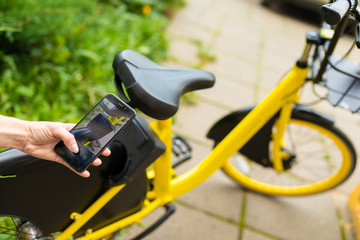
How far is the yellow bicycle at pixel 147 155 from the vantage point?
120cm

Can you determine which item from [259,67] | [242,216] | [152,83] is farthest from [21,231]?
[259,67]

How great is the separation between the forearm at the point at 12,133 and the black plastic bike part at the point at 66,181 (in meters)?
0.04

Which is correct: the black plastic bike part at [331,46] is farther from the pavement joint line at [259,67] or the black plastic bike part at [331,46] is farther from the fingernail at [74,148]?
the pavement joint line at [259,67]

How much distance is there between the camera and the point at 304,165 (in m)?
2.68

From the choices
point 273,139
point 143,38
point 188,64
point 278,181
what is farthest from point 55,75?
point 278,181

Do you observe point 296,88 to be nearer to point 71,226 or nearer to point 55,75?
point 71,226

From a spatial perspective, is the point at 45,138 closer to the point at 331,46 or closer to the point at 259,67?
the point at 331,46

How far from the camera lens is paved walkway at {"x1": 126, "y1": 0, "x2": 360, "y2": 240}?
2.16 meters

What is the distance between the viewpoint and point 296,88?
165 centimetres

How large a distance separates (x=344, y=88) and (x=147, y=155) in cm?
106

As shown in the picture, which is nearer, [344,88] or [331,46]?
[331,46]

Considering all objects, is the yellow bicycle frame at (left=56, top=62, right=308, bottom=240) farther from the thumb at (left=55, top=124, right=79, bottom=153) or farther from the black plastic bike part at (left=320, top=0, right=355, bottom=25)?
the black plastic bike part at (left=320, top=0, right=355, bottom=25)

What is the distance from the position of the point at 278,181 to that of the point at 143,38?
2.12 meters

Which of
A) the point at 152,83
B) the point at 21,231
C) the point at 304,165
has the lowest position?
the point at 304,165
